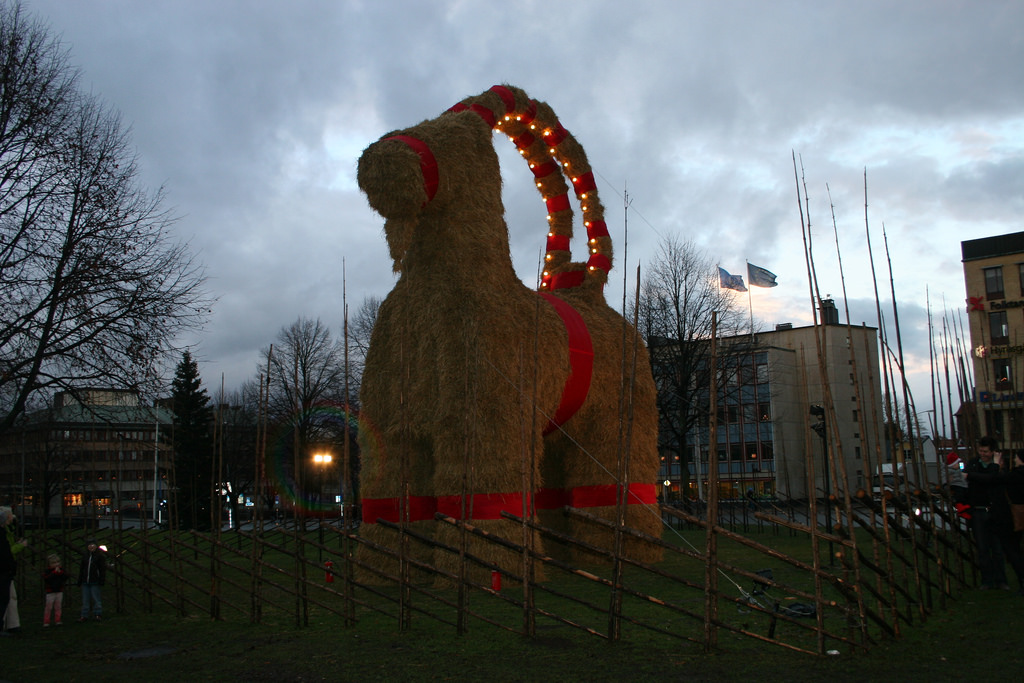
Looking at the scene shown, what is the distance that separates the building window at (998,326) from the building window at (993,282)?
68 cm

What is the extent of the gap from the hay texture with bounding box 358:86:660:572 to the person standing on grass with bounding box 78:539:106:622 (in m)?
2.82

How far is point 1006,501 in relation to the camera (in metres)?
7.41

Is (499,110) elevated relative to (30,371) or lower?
elevated

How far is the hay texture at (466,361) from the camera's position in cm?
825

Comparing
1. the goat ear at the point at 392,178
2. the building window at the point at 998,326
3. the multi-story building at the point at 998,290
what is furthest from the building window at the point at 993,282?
the goat ear at the point at 392,178

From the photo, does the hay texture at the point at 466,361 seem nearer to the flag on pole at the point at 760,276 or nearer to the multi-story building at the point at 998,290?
the flag on pole at the point at 760,276

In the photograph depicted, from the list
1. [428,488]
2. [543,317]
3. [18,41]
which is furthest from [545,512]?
[18,41]

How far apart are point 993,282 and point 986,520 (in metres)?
27.6

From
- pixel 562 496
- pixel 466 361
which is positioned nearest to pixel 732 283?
pixel 562 496

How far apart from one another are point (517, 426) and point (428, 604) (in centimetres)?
212

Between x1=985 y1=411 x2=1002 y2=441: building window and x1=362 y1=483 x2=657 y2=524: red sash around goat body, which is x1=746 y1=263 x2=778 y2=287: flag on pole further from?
x1=362 y1=483 x2=657 y2=524: red sash around goat body

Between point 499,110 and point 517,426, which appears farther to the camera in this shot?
point 499,110

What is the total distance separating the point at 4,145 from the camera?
9781mm

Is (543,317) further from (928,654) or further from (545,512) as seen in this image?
(928,654)
